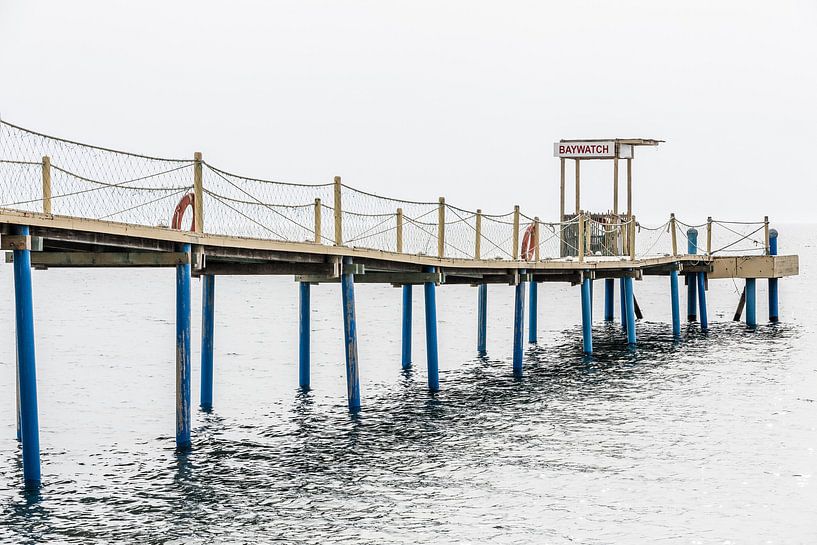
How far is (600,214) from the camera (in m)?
41.4

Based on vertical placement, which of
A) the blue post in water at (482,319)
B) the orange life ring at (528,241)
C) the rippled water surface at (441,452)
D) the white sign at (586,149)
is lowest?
the rippled water surface at (441,452)

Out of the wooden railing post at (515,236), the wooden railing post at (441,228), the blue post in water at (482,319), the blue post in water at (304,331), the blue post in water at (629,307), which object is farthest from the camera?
the blue post in water at (629,307)

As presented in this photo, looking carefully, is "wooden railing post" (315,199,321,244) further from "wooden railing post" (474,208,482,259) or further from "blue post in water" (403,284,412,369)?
"blue post in water" (403,284,412,369)

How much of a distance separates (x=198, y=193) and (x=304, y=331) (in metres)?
9.77

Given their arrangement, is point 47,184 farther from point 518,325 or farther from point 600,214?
point 600,214

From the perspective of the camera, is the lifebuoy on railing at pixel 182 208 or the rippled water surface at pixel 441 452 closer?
the rippled water surface at pixel 441 452

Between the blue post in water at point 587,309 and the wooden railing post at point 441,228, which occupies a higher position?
the wooden railing post at point 441,228

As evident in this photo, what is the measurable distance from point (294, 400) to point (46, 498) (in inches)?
457

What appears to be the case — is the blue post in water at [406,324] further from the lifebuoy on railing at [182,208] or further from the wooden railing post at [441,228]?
the lifebuoy on railing at [182,208]

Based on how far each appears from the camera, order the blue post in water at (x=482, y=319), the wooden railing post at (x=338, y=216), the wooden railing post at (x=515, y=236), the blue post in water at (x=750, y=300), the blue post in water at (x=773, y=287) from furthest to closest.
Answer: the blue post in water at (x=773, y=287), the blue post in water at (x=750, y=300), the blue post in water at (x=482, y=319), the wooden railing post at (x=515, y=236), the wooden railing post at (x=338, y=216)

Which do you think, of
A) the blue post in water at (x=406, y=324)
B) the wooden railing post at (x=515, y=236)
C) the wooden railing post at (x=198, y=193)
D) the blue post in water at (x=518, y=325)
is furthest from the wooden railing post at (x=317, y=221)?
the blue post in water at (x=518, y=325)

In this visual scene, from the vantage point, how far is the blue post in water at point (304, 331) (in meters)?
30.2

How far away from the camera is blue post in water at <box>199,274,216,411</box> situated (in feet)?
89.5

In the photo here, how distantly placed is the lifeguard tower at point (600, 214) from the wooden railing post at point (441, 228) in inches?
394
